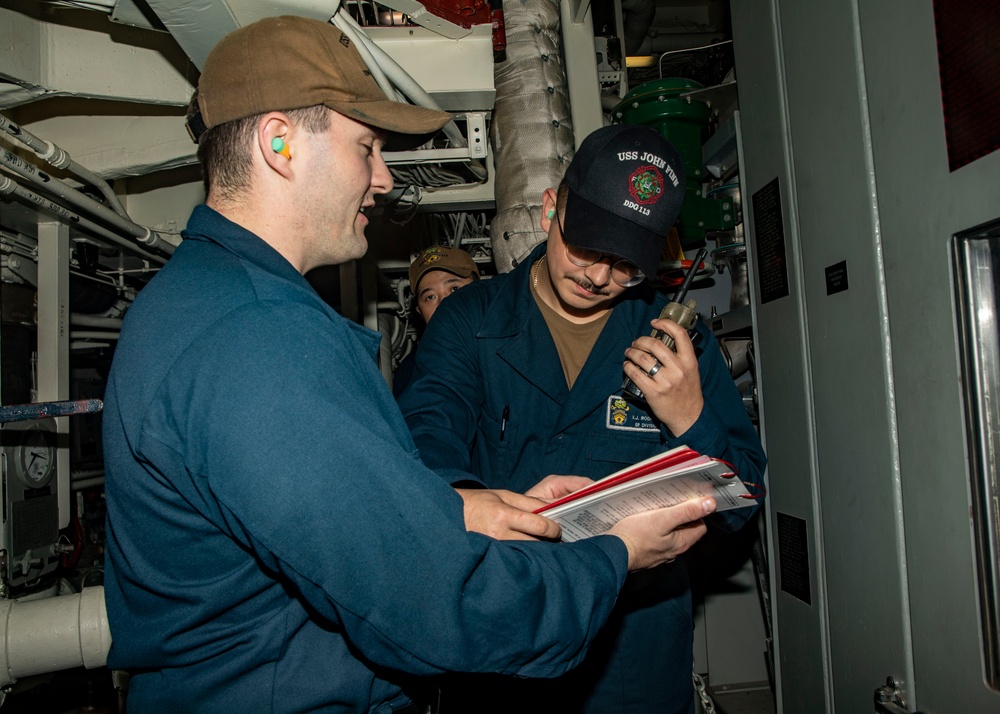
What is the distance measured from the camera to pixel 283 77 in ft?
3.60

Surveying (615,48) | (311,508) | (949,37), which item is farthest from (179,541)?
(615,48)

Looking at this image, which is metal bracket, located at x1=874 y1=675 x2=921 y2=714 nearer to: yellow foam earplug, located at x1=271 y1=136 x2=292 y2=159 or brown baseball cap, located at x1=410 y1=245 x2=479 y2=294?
yellow foam earplug, located at x1=271 y1=136 x2=292 y2=159

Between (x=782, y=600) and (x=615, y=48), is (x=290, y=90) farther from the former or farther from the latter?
(x=615, y=48)

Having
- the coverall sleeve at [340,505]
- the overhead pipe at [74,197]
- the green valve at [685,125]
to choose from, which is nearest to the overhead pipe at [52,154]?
the overhead pipe at [74,197]

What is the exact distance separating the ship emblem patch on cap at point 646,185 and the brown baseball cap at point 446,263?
1.88 meters

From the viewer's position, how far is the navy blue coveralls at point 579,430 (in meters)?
1.68

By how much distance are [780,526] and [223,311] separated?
2.09m

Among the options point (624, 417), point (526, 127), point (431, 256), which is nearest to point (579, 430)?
point (624, 417)

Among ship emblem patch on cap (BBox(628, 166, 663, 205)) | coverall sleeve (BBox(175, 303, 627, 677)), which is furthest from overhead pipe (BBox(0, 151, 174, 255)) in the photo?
ship emblem patch on cap (BBox(628, 166, 663, 205))

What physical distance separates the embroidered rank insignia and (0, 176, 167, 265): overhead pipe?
226 centimetres

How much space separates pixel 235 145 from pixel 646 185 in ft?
3.19

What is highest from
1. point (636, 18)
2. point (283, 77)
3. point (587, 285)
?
point (636, 18)

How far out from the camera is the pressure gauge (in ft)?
8.57

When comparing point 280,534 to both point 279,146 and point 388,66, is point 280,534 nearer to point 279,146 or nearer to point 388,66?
point 279,146
